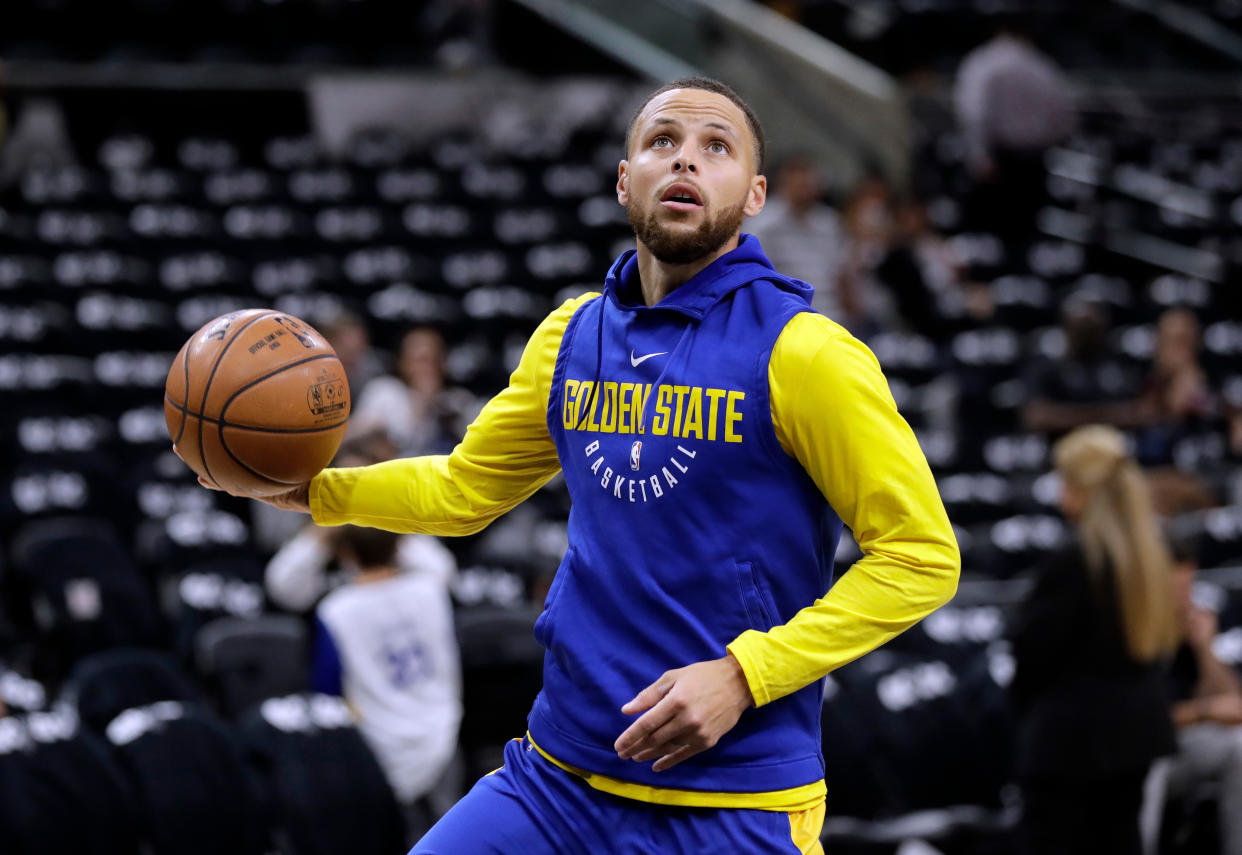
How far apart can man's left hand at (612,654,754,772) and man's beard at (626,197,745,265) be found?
0.64 metres

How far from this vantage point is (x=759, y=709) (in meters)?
2.24

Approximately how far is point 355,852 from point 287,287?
21.2ft

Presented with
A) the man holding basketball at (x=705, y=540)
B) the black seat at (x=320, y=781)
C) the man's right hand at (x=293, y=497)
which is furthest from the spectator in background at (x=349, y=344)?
the man holding basketball at (x=705, y=540)

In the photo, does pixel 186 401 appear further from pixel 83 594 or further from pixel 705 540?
pixel 83 594

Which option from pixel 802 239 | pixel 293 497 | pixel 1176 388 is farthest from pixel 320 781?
pixel 802 239

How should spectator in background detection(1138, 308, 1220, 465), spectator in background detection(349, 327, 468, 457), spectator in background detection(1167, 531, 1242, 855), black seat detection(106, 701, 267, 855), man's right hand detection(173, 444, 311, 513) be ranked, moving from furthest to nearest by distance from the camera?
spectator in background detection(1138, 308, 1220, 465) < spectator in background detection(349, 327, 468, 457) < spectator in background detection(1167, 531, 1242, 855) < black seat detection(106, 701, 267, 855) < man's right hand detection(173, 444, 311, 513)

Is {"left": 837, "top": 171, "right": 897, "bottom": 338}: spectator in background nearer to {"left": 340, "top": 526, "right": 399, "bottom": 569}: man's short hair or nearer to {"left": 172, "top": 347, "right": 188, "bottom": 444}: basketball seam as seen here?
{"left": 340, "top": 526, "right": 399, "bottom": 569}: man's short hair

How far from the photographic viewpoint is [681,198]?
234cm

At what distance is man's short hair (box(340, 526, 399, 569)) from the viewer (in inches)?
182

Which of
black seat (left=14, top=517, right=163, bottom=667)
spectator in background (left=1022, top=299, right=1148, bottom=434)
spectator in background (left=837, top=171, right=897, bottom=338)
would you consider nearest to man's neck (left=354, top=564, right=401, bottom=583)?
black seat (left=14, top=517, right=163, bottom=667)

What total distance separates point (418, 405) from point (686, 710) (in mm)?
5258

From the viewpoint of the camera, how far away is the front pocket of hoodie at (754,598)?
2225mm

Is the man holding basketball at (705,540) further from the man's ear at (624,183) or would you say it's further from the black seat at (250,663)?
the black seat at (250,663)

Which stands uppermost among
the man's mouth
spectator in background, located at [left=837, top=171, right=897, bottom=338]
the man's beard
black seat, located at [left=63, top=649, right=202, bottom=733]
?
spectator in background, located at [left=837, top=171, right=897, bottom=338]
